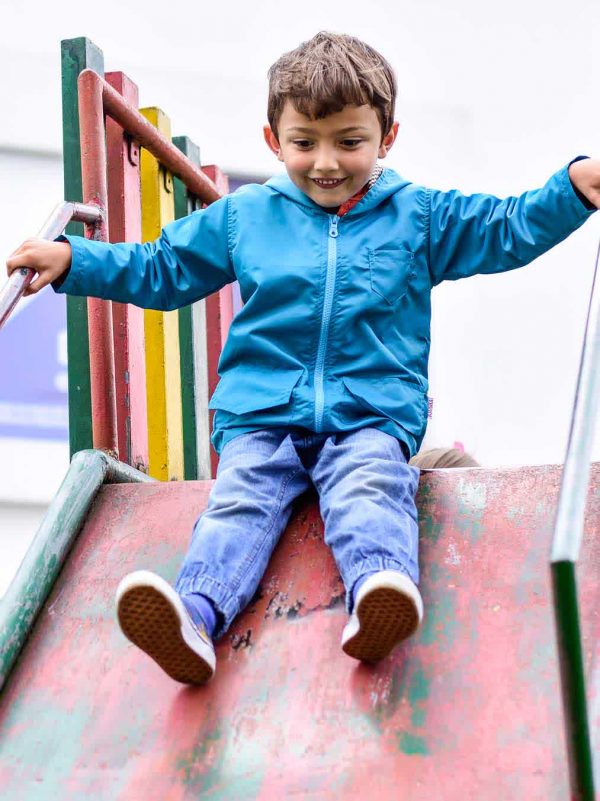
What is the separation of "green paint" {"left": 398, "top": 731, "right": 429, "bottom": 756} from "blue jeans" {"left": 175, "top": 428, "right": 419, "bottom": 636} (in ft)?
0.73

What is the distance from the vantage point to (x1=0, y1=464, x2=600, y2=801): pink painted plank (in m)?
Answer: 1.45

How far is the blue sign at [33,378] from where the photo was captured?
19.7ft

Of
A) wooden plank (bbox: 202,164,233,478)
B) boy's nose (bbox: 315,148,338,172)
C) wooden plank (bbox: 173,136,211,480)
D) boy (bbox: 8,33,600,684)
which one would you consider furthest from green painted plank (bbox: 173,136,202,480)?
boy's nose (bbox: 315,148,338,172)

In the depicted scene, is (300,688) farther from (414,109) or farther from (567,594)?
(414,109)

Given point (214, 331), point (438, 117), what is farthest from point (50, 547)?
point (438, 117)

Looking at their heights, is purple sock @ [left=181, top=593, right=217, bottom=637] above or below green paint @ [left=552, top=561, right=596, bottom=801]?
below

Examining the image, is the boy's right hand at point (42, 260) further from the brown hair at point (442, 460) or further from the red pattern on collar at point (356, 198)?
the brown hair at point (442, 460)

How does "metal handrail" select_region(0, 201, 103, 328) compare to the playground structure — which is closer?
the playground structure

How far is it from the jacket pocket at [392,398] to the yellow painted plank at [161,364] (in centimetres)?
87

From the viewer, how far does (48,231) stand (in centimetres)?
206

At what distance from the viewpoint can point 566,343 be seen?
5812 millimetres

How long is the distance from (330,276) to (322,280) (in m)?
0.01

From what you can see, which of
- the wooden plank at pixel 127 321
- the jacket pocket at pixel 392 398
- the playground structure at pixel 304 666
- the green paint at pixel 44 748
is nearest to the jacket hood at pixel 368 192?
the jacket pocket at pixel 392 398

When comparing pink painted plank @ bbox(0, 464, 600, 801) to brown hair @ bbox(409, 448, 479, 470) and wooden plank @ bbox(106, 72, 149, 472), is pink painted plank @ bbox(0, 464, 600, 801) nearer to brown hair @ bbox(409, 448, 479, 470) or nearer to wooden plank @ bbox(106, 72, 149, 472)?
wooden plank @ bbox(106, 72, 149, 472)
